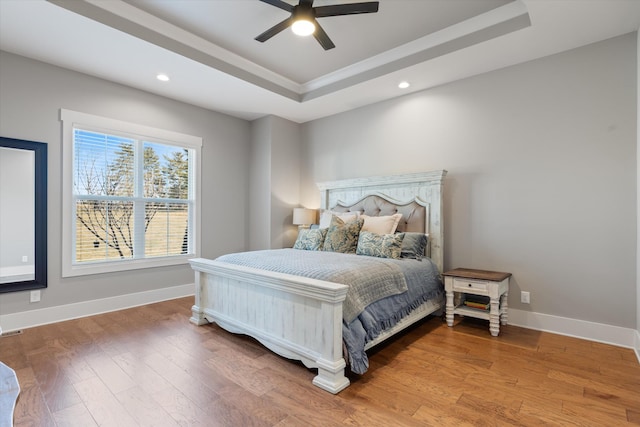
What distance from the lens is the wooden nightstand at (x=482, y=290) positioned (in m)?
2.94


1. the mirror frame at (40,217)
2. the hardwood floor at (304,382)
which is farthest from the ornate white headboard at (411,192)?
the mirror frame at (40,217)

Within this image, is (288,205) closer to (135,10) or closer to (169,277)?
(169,277)

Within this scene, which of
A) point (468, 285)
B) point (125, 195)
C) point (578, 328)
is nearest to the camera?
point (578, 328)

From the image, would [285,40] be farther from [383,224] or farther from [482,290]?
[482,290]

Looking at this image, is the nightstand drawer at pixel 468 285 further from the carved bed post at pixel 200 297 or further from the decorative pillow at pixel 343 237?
the carved bed post at pixel 200 297

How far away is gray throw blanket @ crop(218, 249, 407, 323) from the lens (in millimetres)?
2268

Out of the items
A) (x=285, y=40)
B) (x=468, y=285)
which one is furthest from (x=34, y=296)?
(x=468, y=285)

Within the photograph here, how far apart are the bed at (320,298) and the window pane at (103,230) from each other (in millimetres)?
1334

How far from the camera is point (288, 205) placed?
523 cm

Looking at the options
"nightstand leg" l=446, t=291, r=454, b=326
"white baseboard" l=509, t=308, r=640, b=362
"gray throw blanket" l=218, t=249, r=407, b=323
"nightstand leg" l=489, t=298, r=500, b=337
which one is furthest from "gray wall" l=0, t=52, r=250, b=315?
"white baseboard" l=509, t=308, r=640, b=362

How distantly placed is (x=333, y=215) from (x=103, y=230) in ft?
9.08

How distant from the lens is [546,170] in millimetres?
3145

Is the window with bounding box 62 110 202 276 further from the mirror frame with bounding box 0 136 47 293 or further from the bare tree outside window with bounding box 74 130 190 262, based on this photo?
the mirror frame with bounding box 0 136 47 293

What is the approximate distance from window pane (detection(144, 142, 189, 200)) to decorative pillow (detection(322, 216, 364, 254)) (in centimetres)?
229
